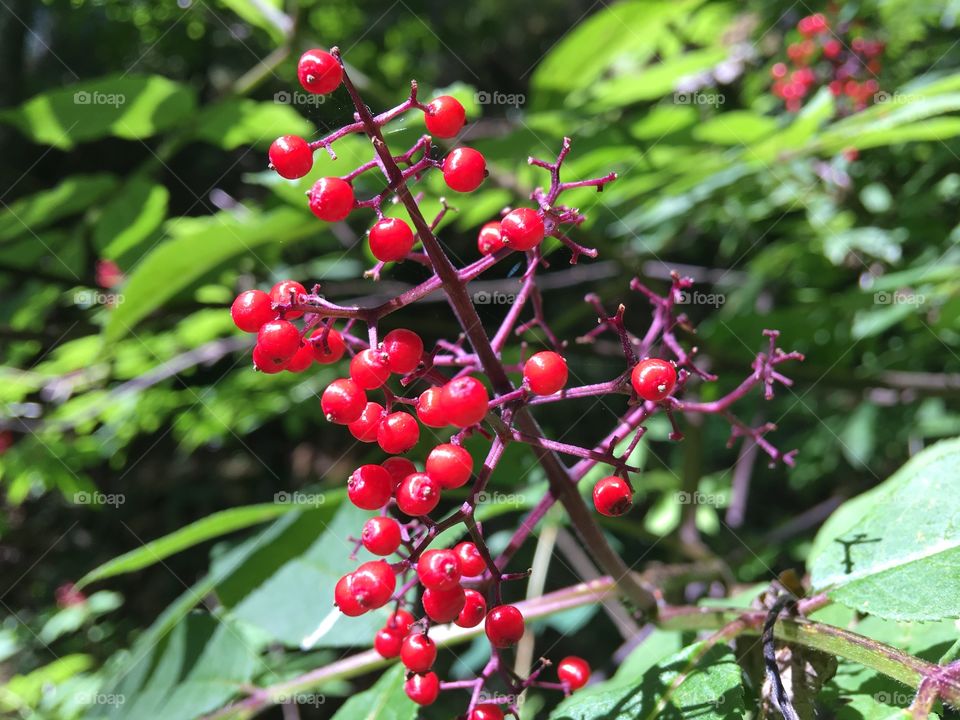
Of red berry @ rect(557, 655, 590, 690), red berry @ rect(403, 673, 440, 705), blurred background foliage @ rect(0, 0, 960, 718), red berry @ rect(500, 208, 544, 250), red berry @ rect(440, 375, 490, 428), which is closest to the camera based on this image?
red berry @ rect(440, 375, 490, 428)

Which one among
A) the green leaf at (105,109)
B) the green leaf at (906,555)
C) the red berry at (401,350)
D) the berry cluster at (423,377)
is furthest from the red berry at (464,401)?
the green leaf at (105,109)

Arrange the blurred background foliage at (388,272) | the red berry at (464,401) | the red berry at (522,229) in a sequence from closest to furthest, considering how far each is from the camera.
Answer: the red berry at (464,401)
the red berry at (522,229)
the blurred background foliage at (388,272)

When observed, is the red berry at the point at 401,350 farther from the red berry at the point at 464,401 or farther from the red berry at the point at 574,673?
the red berry at the point at 574,673

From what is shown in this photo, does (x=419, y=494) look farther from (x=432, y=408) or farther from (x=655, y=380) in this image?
(x=655, y=380)

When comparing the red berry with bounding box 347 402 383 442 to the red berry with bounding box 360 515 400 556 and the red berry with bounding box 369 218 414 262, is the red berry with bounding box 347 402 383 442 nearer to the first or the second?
the red berry with bounding box 360 515 400 556

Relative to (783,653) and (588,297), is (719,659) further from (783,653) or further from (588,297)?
(588,297)

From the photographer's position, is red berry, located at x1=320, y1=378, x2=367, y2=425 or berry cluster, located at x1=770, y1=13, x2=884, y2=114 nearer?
red berry, located at x1=320, y1=378, x2=367, y2=425

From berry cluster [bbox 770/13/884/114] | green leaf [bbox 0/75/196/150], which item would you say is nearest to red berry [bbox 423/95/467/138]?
green leaf [bbox 0/75/196/150]
